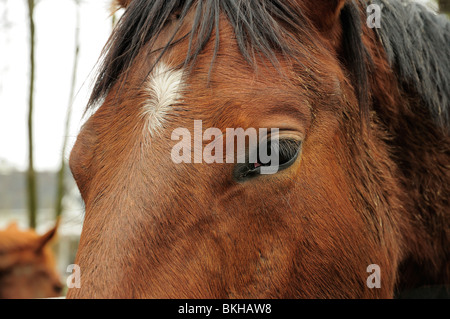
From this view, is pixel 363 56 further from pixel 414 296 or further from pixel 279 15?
pixel 414 296

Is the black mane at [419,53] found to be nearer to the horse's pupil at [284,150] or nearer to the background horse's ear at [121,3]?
the horse's pupil at [284,150]

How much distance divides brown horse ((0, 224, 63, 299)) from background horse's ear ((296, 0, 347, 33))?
538 centimetres

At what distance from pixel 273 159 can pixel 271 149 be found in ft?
0.15

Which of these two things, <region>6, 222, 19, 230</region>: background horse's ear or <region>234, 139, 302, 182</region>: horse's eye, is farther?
<region>6, 222, 19, 230</region>: background horse's ear

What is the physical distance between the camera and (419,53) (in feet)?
8.04

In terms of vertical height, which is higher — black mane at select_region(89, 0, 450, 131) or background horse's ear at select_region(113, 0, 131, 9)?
background horse's ear at select_region(113, 0, 131, 9)

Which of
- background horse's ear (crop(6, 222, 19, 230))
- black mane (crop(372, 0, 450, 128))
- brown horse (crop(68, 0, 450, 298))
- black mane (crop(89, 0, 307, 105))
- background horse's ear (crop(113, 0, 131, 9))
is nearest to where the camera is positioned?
brown horse (crop(68, 0, 450, 298))

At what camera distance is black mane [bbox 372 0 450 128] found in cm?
240

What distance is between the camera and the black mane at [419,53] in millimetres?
2400

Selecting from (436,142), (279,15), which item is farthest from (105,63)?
(436,142)

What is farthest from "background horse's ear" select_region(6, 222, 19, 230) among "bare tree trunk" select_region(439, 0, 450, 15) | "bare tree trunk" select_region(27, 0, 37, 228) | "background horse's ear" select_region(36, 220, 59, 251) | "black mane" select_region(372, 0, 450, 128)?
"bare tree trunk" select_region(439, 0, 450, 15)

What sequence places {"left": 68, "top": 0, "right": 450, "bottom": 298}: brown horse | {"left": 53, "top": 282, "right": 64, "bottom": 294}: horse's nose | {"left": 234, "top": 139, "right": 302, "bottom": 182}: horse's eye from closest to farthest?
{"left": 68, "top": 0, "right": 450, "bottom": 298}: brown horse → {"left": 234, "top": 139, "right": 302, "bottom": 182}: horse's eye → {"left": 53, "top": 282, "right": 64, "bottom": 294}: horse's nose

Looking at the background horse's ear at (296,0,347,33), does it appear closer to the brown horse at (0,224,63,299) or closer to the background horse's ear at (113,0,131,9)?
the background horse's ear at (113,0,131,9)
